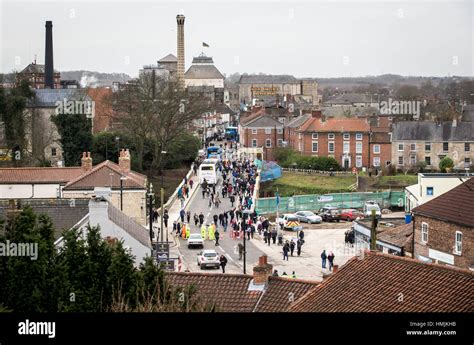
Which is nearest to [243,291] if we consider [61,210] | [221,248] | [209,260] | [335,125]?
[61,210]

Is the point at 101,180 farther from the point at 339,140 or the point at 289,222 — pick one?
the point at 339,140

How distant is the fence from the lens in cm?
4988

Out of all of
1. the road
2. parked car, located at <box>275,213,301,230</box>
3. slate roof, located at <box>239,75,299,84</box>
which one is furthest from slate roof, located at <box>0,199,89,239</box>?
slate roof, located at <box>239,75,299,84</box>

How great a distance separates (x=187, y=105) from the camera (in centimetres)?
6188

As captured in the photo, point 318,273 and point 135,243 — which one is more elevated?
point 135,243

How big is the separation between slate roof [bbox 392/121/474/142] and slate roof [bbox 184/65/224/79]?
3803 inches

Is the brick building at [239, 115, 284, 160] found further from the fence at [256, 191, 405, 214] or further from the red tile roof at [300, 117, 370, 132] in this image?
A: the fence at [256, 191, 405, 214]

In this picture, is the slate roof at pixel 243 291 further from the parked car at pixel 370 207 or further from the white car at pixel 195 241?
the parked car at pixel 370 207

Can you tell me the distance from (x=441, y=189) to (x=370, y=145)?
A: 2393 centimetres

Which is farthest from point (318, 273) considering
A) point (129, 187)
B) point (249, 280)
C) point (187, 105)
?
point (187, 105)

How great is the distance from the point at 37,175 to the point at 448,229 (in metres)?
18.2

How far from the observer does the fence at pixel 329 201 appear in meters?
49.9

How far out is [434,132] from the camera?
6669 cm

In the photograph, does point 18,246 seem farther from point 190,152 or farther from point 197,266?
point 190,152
